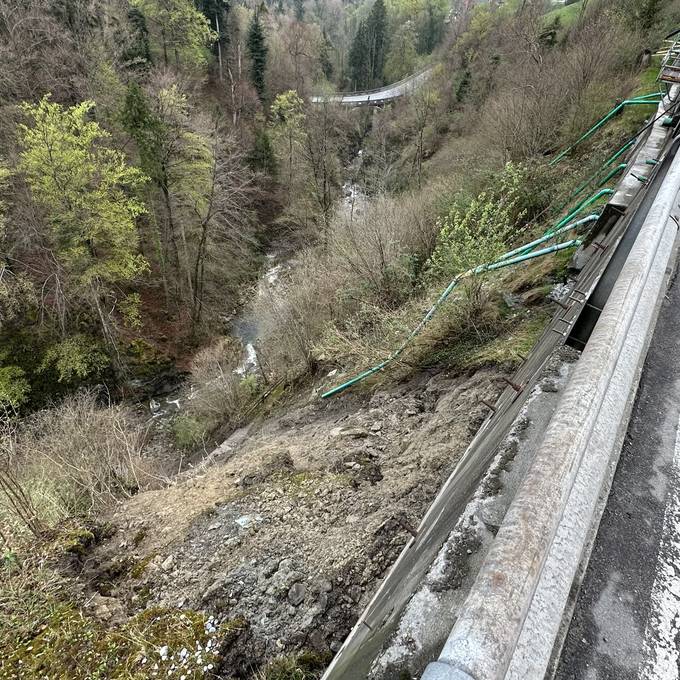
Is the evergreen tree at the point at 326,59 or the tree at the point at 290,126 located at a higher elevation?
the evergreen tree at the point at 326,59

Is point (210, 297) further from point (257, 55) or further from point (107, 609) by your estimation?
point (257, 55)

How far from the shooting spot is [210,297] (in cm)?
2159

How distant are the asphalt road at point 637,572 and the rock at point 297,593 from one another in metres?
2.11

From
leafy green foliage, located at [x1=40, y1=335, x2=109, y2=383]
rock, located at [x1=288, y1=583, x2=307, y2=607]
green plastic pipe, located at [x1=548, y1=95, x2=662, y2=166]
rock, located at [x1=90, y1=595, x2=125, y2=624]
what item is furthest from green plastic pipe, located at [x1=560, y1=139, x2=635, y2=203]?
leafy green foliage, located at [x1=40, y1=335, x2=109, y2=383]

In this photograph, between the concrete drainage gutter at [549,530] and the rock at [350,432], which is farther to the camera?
the rock at [350,432]

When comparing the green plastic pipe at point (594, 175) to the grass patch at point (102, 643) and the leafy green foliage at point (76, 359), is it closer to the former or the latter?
the grass patch at point (102, 643)

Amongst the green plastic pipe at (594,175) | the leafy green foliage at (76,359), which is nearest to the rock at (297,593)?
the green plastic pipe at (594,175)

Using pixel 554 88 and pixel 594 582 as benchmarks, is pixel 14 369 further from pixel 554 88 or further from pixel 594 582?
pixel 554 88

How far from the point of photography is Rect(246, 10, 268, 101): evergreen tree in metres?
35.5

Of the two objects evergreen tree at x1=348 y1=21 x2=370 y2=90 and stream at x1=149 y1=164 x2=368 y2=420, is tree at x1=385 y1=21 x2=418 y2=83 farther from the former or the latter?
stream at x1=149 y1=164 x2=368 y2=420

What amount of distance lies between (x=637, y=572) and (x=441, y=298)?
4496 millimetres

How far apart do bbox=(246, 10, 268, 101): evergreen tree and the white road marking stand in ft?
135

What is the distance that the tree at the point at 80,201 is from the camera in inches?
508

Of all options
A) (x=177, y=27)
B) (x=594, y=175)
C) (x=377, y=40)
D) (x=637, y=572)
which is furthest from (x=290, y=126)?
(x=637, y=572)
